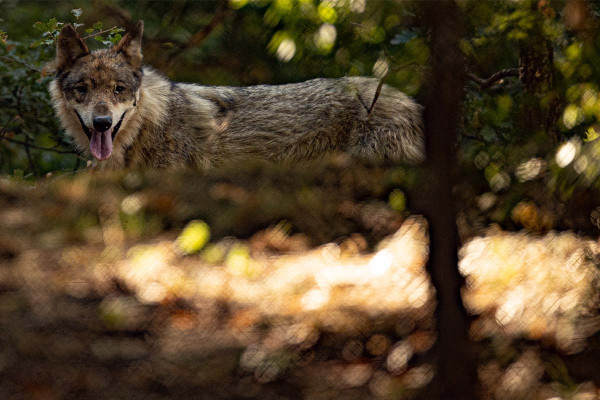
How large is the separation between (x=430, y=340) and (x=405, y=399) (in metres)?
0.41

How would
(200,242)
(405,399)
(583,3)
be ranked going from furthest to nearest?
(200,242)
(583,3)
(405,399)

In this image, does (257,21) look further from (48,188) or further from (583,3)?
(583,3)

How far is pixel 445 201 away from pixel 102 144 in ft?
10.8

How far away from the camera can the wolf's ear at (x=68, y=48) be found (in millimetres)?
4430

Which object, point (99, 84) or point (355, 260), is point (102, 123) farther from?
point (355, 260)

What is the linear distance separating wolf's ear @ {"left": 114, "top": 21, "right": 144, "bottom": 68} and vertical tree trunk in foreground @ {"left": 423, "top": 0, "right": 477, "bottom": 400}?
3329mm

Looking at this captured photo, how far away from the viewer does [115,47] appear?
4625 millimetres

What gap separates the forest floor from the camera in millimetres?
2219

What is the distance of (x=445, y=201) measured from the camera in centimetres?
173

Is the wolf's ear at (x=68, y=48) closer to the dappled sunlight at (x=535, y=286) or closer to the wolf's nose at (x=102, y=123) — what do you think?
the wolf's nose at (x=102, y=123)

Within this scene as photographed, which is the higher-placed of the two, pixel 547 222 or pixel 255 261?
pixel 547 222

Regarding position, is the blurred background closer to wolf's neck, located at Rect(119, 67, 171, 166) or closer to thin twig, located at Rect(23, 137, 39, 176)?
wolf's neck, located at Rect(119, 67, 171, 166)

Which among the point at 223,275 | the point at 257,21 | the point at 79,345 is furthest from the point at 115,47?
the point at 79,345

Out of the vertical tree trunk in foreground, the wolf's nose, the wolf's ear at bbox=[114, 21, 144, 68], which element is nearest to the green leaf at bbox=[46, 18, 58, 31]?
the wolf's ear at bbox=[114, 21, 144, 68]
